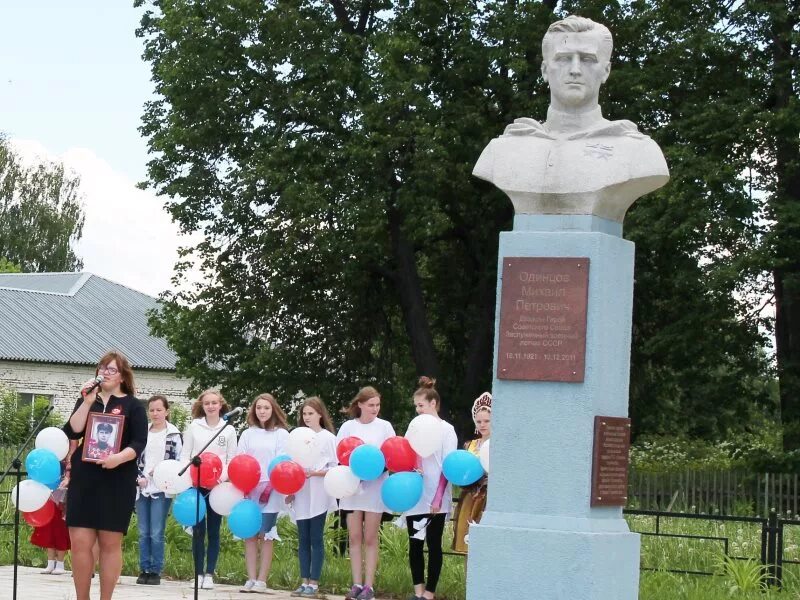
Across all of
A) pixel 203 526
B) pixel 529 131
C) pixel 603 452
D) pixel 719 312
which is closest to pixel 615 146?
pixel 529 131

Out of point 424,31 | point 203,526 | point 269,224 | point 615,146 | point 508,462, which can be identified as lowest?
point 203,526

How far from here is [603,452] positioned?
28.1ft

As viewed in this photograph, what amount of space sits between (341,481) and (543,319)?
10.8ft

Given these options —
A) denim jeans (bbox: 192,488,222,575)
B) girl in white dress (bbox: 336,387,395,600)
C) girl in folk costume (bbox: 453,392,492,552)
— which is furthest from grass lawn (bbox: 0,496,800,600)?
girl in folk costume (bbox: 453,392,492,552)

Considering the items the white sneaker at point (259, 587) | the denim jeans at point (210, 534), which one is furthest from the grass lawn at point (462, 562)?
the denim jeans at point (210, 534)

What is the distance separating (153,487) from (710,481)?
463 inches

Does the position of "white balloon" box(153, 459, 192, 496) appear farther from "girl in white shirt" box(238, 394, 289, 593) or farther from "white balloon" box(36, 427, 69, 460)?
"white balloon" box(36, 427, 69, 460)

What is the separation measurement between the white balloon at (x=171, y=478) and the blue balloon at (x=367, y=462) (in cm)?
166

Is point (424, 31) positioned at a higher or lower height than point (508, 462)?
higher

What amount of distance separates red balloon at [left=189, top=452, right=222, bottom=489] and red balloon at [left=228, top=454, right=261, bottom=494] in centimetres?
14

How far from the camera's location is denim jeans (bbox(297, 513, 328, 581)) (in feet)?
39.5

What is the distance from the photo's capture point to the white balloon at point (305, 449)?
11906 mm

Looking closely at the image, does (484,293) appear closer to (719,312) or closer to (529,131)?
(719,312)

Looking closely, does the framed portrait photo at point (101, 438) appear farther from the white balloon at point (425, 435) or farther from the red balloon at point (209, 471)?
the red balloon at point (209, 471)
